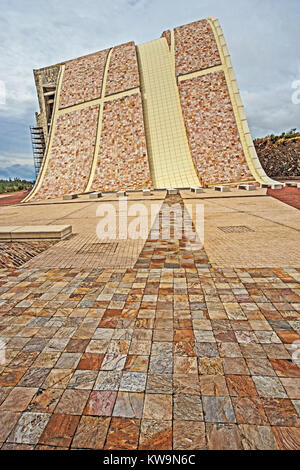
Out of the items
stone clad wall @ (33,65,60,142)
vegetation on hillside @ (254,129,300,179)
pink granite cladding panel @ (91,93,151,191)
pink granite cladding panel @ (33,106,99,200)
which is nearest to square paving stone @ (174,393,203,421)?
pink granite cladding panel @ (91,93,151,191)

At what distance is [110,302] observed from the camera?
13.8 ft

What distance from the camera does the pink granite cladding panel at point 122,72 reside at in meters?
25.9

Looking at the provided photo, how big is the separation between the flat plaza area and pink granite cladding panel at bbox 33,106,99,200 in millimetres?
19073

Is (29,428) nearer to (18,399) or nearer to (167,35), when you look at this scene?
(18,399)

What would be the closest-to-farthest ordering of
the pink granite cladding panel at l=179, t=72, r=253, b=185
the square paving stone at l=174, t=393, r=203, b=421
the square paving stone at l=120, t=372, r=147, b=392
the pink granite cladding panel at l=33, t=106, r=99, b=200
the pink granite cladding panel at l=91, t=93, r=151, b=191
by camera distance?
the square paving stone at l=174, t=393, r=203, b=421
the square paving stone at l=120, t=372, r=147, b=392
the pink granite cladding panel at l=179, t=72, r=253, b=185
the pink granite cladding panel at l=91, t=93, r=151, b=191
the pink granite cladding panel at l=33, t=106, r=99, b=200

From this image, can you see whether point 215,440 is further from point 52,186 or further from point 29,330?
point 52,186

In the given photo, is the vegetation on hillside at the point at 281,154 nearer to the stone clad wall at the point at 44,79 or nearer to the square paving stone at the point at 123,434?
the stone clad wall at the point at 44,79

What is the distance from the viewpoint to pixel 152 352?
3.03m

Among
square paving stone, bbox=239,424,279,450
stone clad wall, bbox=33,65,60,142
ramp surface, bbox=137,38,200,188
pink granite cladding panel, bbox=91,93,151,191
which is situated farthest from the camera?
stone clad wall, bbox=33,65,60,142

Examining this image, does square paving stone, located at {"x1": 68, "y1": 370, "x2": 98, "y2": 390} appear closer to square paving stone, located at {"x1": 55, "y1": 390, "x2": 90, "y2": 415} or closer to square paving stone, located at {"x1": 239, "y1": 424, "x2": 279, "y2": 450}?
square paving stone, located at {"x1": 55, "y1": 390, "x2": 90, "y2": 415}

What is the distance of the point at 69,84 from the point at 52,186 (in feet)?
37.4

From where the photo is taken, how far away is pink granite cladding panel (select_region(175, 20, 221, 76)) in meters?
25.1

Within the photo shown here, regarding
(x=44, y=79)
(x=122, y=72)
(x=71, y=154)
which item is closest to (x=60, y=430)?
(x=71, y=154)

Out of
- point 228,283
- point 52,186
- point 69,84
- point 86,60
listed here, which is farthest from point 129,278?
point 86,60
